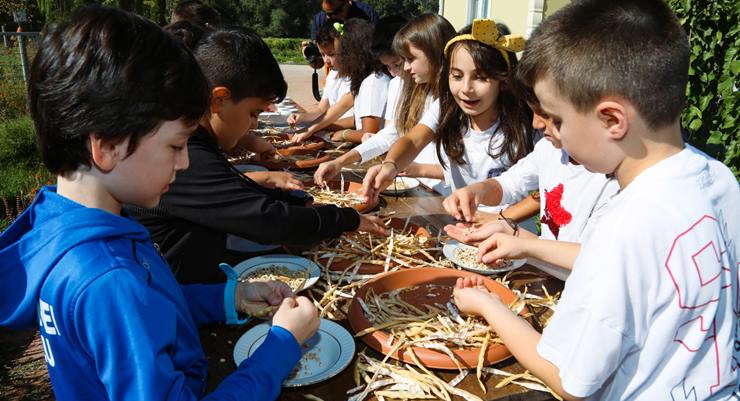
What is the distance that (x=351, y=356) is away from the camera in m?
1.48

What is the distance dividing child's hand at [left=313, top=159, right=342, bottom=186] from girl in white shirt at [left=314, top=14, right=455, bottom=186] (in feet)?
1.28

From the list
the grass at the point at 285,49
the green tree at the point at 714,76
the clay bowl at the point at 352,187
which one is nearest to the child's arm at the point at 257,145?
the clay bowl at the point at 352,187

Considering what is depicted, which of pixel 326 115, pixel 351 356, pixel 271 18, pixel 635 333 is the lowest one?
pixel 271 18

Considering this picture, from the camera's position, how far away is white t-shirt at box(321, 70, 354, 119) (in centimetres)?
608

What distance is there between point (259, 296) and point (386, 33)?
3481 mm

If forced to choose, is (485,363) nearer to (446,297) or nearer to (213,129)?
(446,297)

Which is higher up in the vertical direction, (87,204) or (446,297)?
(87,204)

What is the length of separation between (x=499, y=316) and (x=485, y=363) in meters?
0.13

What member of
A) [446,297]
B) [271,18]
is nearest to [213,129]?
[446,297]

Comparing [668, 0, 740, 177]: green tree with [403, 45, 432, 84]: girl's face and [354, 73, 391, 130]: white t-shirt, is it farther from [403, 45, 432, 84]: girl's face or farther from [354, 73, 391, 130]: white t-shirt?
[354, 73, 391, 130]: white t-shirt

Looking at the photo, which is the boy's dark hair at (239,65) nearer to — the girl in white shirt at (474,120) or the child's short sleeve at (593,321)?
the girl in white shirt at (474,120)

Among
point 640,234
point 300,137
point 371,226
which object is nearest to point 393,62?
point 300,137

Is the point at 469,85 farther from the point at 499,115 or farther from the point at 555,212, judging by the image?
the point at 555,212

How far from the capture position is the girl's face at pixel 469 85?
308 cm
